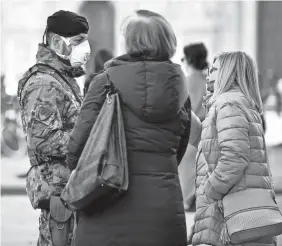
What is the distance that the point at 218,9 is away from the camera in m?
27.4

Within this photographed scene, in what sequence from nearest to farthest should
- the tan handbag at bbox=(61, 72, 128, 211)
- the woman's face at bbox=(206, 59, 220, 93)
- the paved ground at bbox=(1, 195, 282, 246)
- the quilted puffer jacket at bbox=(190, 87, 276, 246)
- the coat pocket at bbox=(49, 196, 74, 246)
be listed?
the tan handbag at bbox=(61, 72, 128, 211), the coat pocket at bbox=(49, 196, 74, 246), the quilted puffer jacket at bbox=(190, 87, 276, 246), the woman's face at bbox=(206, 59, 220, 93), the paved ground at bbox=(1, 195, 282, 246)

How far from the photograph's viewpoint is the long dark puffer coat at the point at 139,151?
4250mm

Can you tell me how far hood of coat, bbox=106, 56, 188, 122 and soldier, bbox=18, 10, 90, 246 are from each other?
0.74m

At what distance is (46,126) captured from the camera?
4.91 m

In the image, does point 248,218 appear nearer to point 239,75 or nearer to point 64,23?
point 239,75

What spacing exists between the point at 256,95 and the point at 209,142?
393 millimetres

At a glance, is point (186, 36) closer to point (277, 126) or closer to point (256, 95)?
point (277, 126)

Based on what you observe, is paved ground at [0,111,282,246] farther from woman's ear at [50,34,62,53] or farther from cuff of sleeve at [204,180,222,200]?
woman's ear at [50,34,62,53]

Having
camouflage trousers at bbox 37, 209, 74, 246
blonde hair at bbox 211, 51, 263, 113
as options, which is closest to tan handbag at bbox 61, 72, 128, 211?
camouflage trousers at bbox 37, 209, 74, 246

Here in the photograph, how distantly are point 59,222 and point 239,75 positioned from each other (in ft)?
4.17

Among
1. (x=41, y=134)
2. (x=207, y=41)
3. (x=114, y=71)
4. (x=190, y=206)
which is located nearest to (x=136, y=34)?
(x=114, y=71)

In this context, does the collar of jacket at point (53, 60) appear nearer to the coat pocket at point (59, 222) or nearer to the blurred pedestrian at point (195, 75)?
A: the coat pocket at point (59, 222)

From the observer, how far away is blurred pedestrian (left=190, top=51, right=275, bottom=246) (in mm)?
5086

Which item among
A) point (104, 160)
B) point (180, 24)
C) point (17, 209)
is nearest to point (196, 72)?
point (17, 209)
